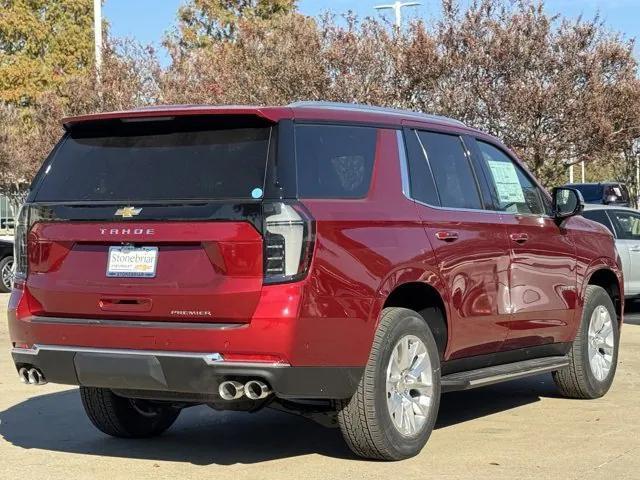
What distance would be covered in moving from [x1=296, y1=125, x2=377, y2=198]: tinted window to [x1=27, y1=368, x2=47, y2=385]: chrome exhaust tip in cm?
177

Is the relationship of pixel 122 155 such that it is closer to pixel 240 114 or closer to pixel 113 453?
pixel 240 114

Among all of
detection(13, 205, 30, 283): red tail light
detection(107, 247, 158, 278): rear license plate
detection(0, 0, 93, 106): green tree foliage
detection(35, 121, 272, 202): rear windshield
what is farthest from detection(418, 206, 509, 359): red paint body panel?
detection(0, 0, 93, 106): green tree foliage

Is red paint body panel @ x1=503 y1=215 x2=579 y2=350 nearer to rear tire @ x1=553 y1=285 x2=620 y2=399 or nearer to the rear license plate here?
rear tire @ x1=553 y1=285 x2=620 y2=399

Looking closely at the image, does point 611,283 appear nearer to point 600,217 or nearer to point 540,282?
point 540,282

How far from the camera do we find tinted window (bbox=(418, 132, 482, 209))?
22.9ft

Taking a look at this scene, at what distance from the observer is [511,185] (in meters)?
7.85

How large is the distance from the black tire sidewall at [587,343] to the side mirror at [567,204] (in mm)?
744

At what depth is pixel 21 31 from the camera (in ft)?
150

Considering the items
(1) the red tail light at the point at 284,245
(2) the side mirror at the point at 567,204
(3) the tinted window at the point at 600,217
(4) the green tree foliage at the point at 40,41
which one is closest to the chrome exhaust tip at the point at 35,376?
(1) the red tail light at the point at 284,245

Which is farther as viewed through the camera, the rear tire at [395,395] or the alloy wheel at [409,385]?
the alloy wheel at [409,385]

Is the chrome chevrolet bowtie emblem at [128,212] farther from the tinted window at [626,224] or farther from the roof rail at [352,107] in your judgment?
the tinted window at [626,224]

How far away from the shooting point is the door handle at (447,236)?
21.9 feet

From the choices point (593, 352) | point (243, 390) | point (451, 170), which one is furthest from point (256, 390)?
point (593, 352)

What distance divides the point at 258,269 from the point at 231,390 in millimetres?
632
